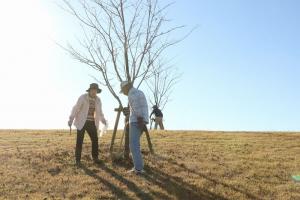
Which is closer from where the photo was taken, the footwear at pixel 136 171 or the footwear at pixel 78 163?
the footwear at pixel 136 171

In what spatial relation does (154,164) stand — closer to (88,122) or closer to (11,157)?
(88,122)

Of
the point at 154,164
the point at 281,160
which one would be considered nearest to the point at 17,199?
the point at 154,164

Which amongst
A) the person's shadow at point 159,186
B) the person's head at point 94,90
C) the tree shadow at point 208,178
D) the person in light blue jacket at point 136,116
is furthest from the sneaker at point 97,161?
the person in light blue jacket at point 136,116

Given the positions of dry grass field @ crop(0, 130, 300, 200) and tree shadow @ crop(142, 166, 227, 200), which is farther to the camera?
dry grass field @ crop(0, 130, 300, 200)

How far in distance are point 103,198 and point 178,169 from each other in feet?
10.5

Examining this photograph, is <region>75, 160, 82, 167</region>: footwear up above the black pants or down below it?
below

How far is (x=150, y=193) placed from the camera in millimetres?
12133

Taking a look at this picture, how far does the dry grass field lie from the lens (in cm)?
1234

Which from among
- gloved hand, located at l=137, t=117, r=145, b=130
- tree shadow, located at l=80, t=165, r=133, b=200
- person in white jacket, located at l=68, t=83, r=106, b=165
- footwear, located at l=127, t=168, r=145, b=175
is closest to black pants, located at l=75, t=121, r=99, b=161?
person in white jacket, located at l=68, t=83, r=106, b=165

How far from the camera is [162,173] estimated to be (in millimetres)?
14008

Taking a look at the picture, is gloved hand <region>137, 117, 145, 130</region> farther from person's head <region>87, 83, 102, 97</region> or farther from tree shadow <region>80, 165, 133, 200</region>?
person's head <region>87, 83, 102, 97</region>

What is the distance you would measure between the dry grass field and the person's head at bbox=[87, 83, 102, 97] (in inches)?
72.2

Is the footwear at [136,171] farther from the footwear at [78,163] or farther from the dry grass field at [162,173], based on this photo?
the footwear at [78,163]

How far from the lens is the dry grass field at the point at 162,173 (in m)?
12.3
